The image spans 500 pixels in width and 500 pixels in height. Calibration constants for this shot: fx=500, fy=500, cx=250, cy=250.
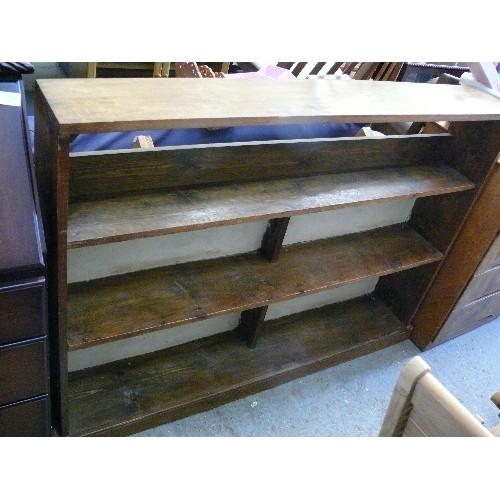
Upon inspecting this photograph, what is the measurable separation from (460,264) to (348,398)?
63 cm

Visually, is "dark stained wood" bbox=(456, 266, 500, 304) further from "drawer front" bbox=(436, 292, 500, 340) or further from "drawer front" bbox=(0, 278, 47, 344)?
"drawer front" bbox=(0, 278, 47, 344)

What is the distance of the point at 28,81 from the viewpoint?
3.15 meters

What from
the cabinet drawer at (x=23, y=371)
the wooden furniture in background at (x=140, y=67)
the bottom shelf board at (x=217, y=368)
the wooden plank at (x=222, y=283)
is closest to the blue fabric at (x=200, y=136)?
the wooden plank at (x=222, y=283)

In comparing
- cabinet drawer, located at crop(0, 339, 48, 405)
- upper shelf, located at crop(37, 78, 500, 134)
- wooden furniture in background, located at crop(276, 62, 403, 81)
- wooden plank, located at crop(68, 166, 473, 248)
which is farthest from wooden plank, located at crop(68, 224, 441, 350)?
wooden furniture in background, located at crop(276, 62, 403, 81)

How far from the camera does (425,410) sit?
0.76 m

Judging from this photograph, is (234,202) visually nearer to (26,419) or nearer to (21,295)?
(21,295)

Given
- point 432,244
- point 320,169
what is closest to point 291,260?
point 320,169

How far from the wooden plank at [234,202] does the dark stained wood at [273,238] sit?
0.51 ft

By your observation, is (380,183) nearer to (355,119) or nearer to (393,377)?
(355,119)

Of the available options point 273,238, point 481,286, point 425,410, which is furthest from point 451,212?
point 425,410

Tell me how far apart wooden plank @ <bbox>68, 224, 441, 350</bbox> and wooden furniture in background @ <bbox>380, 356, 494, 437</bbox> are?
2.16 ft

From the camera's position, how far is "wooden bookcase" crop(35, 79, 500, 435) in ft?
3.38

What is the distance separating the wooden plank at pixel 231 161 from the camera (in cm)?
113
